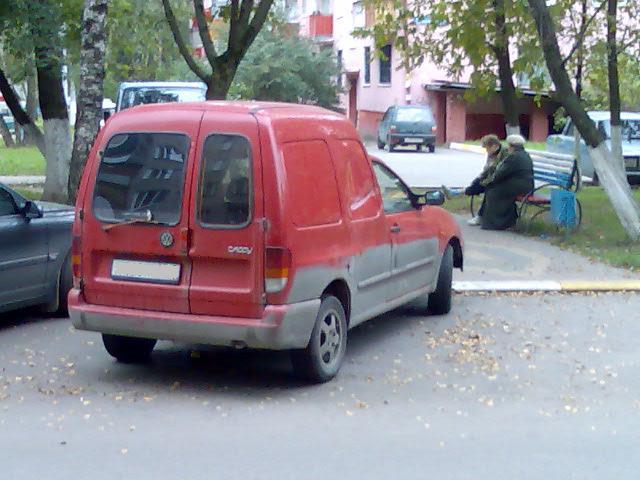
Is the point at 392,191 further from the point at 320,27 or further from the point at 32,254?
the point at 320,27

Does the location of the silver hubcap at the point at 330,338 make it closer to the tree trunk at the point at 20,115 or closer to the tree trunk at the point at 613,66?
the tree trunk at the point at 613,66

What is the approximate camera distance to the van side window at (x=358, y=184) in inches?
326

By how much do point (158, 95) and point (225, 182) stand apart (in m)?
17.2

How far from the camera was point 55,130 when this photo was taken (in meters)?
18.7

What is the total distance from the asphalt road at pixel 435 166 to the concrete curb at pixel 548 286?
1244cm

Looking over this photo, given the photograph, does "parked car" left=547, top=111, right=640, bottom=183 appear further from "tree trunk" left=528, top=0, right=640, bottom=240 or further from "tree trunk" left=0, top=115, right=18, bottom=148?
"tree trunk" left=0, top=115, right=18, bottom=148

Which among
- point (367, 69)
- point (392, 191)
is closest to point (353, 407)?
point (392, 191)

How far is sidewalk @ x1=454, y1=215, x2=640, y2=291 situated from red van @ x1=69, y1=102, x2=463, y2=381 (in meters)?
Result: 4.21

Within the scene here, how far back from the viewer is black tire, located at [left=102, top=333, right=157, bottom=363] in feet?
27.3

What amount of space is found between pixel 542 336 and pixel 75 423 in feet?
14.3

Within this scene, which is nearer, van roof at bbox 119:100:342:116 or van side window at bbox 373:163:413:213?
van roof at bbox 119:100:342:116

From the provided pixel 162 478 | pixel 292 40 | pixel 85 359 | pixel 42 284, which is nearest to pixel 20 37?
pixel 42 284

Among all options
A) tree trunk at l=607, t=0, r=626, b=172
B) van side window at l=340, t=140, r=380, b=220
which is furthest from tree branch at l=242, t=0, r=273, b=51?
van side window at l=340, t=140, r=380, b=220

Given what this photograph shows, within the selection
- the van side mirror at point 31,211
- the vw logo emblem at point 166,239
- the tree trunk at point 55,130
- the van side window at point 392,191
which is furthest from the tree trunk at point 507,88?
the vw logo emblem at point 166,239
